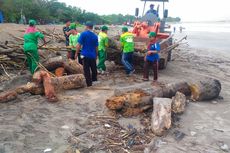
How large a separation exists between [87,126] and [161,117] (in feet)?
4.44

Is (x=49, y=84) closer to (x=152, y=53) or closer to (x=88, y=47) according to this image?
(x=88, y=47)

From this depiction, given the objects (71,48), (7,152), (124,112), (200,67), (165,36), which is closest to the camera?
(7,152)

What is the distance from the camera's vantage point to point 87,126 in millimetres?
5730

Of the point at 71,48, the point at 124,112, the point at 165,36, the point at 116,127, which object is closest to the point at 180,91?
the point at 124,112

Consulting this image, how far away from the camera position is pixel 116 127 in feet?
19.0

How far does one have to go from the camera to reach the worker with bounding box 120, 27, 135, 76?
990cm

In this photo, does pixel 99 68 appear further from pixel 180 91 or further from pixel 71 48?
pixel 180 91

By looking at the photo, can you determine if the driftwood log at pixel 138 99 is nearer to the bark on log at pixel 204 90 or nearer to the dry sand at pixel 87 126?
the dry sand at pixel 87 126

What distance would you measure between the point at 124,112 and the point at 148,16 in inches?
325

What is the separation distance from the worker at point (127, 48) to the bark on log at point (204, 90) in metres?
2.76

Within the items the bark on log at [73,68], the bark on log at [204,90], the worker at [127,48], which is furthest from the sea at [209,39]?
the bark on log at [73,68]

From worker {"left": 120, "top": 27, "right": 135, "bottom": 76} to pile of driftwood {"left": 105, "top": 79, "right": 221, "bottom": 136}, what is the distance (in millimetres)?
2718

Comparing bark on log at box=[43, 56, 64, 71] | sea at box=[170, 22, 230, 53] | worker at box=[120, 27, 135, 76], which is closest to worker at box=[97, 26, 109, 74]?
worker at box=[120, 27, 135, 76]

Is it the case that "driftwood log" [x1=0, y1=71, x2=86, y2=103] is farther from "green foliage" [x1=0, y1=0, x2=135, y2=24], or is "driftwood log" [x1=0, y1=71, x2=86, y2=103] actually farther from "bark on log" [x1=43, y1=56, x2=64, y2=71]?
"green foliage" [x1=0, y1=0, x2=135, y2=24]
